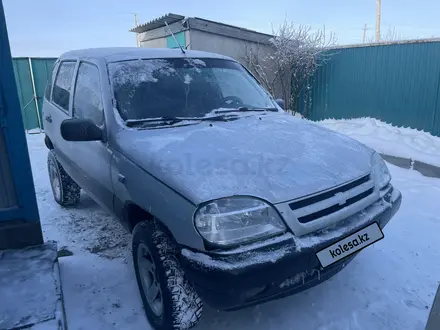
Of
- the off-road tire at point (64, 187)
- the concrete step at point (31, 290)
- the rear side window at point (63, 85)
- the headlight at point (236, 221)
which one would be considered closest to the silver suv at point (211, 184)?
the headlight at point (236, 221)

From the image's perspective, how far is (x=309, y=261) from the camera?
186 centimetres

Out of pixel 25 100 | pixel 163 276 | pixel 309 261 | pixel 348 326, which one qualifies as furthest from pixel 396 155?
pixel 25 100

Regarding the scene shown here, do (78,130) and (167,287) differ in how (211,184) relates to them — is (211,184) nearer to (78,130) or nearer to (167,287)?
(167,287)

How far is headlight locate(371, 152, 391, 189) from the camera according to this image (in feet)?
7.89

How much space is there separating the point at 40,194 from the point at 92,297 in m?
2.91

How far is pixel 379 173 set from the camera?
8.18 feet

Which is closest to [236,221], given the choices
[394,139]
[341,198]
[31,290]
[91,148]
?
[341,198]

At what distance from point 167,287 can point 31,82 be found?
9288 millimetres

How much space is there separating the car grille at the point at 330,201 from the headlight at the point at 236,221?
0.15 metres

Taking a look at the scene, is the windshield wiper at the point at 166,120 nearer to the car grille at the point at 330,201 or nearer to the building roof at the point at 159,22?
the car grille at the point at 330,201

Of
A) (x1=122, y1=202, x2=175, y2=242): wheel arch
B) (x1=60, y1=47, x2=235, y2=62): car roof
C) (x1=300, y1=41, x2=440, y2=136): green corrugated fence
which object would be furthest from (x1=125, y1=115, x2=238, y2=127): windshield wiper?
→ (x1=300, y1=41, x2=440, y2=136): green corrugated fence

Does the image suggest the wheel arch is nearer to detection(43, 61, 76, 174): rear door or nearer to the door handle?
the door handle

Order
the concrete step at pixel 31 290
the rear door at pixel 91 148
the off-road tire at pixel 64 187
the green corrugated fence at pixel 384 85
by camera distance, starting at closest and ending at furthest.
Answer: the concrete step at pixel 31 290 → the rear door at pixel 91 148 → the off-road tire at pixel 64 187 → the green corrugated fence at pixel 384 85

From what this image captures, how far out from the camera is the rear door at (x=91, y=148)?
269cm
